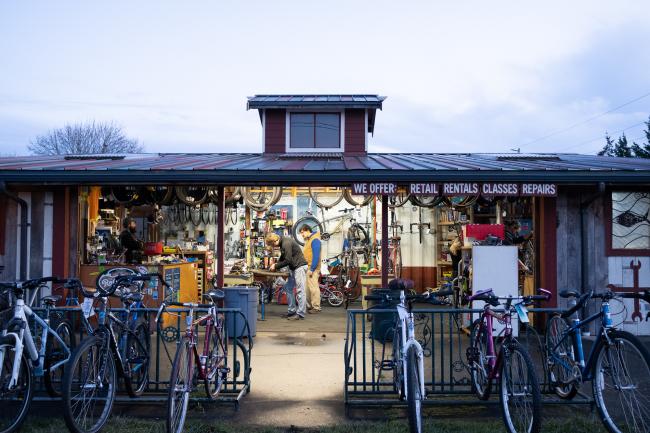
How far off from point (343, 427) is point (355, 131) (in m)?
10.4

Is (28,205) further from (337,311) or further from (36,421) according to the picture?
(337,311)

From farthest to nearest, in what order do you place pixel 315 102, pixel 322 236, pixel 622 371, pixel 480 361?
1. pixel 322 236
2. pixel 315 102
3. pixel 480 361
4. pixel 622 371

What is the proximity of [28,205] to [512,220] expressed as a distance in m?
9.19

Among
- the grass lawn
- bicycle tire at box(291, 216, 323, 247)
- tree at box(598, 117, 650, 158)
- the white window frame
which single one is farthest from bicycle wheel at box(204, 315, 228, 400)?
tree at box(598, 117, 650, 158)

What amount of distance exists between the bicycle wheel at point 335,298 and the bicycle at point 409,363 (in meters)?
8.97

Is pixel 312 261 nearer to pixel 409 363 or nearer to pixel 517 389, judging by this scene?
pixel 517 389

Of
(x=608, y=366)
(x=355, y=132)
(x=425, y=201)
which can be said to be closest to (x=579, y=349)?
(x=608, y=366)

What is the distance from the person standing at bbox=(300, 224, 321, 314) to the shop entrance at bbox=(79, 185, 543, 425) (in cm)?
9

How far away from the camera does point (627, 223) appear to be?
419 inches

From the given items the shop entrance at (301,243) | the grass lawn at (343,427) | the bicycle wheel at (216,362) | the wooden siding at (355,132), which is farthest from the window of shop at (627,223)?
the bicycle wheel at (216,362)

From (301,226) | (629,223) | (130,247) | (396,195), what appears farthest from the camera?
(301,226)

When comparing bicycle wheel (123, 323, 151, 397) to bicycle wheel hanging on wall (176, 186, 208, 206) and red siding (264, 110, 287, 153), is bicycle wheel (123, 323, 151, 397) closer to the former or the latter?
bicycle wheel hanging on wall (176, 186, 208, 206)

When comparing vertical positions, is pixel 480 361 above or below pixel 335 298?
above

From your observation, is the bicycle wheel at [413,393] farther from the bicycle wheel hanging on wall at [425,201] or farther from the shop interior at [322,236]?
the bicycle wheel hanging on wall at [425,201]
